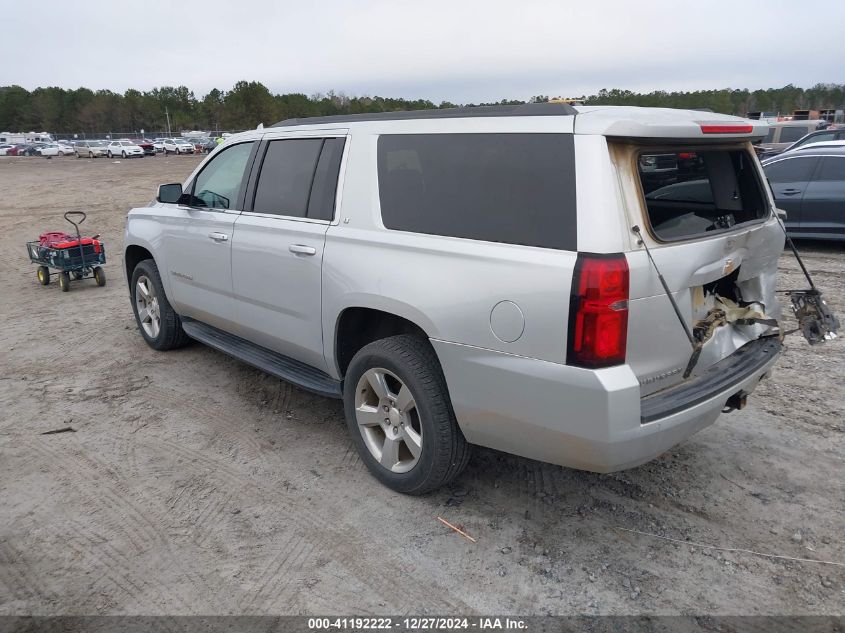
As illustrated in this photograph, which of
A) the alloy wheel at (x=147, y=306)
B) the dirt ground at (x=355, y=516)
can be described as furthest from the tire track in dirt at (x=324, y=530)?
the alloy wheel at (x=147, y=306)

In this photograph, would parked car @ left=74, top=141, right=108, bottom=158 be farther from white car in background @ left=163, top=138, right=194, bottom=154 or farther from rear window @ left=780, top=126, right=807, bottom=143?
rear window @ left=780, top=126, right=807, bottom=143

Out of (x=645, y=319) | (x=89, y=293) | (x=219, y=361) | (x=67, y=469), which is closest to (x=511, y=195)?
(x=645, y=319)

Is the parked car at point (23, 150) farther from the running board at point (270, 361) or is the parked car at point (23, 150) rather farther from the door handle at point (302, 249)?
the door handle at point (302, 249)

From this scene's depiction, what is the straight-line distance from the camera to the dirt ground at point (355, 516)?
287cm

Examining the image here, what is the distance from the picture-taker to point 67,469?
3.97 meters

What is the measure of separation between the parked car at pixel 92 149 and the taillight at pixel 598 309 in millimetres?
57222

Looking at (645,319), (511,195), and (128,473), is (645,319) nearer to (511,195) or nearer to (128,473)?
(511,195)

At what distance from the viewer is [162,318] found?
5.73 metres

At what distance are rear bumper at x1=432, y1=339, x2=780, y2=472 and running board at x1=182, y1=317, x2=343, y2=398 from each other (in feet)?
3.63

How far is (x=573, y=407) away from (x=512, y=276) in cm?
61

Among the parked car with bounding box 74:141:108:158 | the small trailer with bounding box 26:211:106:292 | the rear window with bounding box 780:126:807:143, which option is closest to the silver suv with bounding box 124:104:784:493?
the small trailer with bounding box 26:211:106:292

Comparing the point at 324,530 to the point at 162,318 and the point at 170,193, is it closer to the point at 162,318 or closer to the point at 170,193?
the point at 162,318

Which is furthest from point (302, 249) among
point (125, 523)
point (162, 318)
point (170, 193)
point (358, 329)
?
point (162, 318)

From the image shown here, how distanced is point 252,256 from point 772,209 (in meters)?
3.19
